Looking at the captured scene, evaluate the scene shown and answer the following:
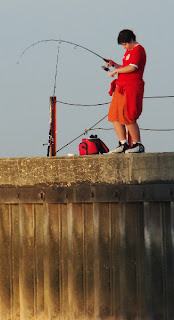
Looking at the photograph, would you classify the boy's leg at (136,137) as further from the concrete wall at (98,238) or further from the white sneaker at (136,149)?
the concrete wall at (98,238)

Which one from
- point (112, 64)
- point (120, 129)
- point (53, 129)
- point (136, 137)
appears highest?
point (112, 64)

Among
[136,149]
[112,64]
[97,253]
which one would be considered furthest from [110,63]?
[97,253]

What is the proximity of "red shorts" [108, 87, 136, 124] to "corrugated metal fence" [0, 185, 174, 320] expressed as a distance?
107 cm

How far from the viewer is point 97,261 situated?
8484mm

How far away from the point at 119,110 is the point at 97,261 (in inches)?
79.3

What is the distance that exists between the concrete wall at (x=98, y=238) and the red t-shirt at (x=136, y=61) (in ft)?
3.94

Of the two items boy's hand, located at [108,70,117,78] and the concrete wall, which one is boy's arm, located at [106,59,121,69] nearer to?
boy's hand, located at [108,70,117,78]

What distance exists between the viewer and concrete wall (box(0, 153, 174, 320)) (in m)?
8.40

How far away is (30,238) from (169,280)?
70.6 inches

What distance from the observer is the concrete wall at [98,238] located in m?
8.40

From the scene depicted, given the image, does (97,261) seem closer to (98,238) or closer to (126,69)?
(98,238)

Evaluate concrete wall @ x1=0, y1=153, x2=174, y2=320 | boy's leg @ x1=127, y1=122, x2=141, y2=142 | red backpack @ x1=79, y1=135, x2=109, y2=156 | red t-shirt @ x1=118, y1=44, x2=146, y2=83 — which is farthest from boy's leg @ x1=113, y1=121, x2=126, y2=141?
concrete wall @ x1=0, y1=153, x2=174, y2=320

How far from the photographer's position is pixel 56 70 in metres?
11.4

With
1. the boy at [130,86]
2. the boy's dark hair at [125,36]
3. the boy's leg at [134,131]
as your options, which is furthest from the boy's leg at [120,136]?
the boy's dark hair at [125,36]
